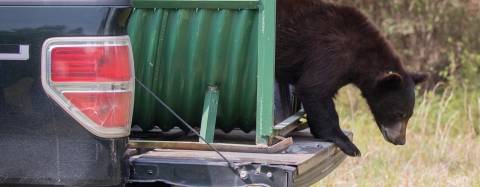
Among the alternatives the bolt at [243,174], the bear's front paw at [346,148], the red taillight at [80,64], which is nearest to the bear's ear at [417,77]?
the bear's front paw at [346,148]

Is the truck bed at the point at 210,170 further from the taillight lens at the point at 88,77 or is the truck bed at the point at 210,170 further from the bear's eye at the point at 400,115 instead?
the bear's eye at the point at 400,115

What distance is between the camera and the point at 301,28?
5.42m

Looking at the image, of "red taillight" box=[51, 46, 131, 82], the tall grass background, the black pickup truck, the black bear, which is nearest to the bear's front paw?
the black bear

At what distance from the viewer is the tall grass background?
24.5ft

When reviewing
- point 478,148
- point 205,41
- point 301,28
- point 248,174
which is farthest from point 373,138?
point 248,174

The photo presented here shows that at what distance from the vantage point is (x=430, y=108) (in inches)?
401

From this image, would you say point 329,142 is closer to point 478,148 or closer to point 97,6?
point 97,6

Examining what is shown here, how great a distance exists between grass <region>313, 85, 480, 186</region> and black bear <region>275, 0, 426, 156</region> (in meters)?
1.48

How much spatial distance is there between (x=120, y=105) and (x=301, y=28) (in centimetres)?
222

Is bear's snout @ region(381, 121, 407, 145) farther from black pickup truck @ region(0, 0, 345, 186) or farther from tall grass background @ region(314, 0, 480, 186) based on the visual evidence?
black pickup truck @ region(0, 0, 345, 186)

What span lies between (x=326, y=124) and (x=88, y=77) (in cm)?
233

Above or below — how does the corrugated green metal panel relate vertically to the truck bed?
above

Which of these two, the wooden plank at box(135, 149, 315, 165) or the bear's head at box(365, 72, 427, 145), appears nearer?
the wooden plank at box(135, 149, 315, 165)

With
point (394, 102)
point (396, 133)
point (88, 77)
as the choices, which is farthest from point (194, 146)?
point (396, 133)
